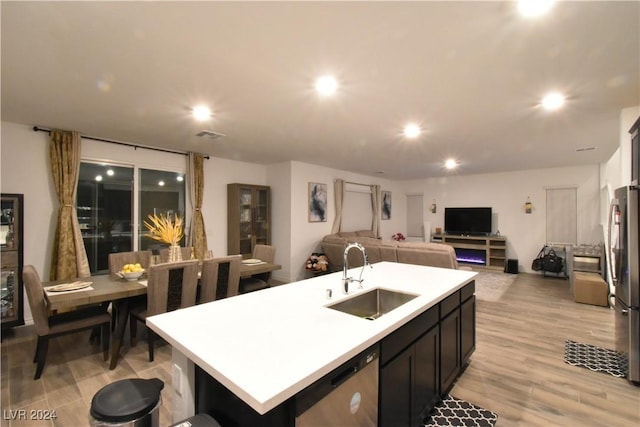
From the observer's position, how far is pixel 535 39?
1.82 meters

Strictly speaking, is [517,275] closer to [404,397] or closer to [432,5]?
[404,397]

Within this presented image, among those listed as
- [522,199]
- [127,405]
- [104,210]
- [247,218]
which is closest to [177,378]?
[127,405]

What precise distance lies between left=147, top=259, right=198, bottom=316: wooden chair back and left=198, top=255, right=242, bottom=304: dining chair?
16 cm

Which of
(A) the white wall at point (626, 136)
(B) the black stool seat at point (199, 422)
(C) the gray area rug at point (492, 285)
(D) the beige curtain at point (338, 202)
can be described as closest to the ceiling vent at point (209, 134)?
(D) the beige curtain at point (338, 202)

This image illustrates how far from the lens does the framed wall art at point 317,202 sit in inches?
247

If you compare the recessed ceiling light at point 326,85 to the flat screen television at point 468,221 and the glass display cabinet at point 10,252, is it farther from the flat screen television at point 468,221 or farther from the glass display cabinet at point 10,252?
the flat screen television at point 468,221

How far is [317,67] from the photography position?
7.16 ft

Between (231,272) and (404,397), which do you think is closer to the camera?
(404,397)

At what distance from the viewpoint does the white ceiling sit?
1625 millimetres

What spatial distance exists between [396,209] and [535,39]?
752cm

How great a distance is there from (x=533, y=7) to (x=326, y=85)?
4.66 feet

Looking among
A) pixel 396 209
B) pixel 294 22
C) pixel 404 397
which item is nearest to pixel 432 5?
pixel 294 22

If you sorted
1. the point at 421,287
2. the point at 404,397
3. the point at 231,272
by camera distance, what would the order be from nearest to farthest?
the point at 404,397 < the point at 421,287 < the point at 231,272

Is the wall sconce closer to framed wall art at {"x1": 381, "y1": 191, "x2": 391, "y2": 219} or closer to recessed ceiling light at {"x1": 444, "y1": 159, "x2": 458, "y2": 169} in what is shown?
recessed ceiling light at {"x1": 444, "y1": 159, "x2": 458, "y2": 169}
